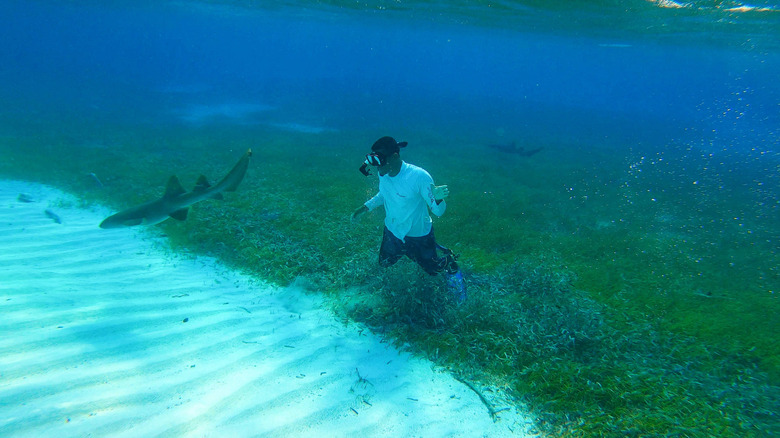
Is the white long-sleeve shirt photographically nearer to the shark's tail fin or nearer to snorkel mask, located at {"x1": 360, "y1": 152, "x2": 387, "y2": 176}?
snorkel mask, located at {"x1": 360, "y1": 152, "x2": 387, "y2": 176}

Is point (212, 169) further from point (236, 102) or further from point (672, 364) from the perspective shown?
point (236, 102)

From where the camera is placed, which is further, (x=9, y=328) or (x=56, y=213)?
(x=56, y=213)

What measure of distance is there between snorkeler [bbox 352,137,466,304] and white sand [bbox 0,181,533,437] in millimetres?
1262

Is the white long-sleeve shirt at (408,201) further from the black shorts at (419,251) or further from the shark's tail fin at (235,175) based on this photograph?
the shark's tail fin at (235,175)

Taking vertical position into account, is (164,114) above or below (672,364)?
above

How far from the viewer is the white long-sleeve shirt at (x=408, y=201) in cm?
429

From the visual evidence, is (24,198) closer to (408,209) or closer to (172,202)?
(172,202)

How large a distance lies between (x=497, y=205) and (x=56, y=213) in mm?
10830

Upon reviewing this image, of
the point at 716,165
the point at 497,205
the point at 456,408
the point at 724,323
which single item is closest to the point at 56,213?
the point at 456,408

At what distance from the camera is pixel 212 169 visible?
41.5ft

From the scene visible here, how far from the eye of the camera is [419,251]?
487 cm

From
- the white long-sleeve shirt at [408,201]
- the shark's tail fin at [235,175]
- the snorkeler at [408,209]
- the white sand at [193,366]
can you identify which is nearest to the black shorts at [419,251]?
the snorkeler at [408,209]

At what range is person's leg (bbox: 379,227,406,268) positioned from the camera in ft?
16.4

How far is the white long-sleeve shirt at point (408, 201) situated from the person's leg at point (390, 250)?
0.13m
